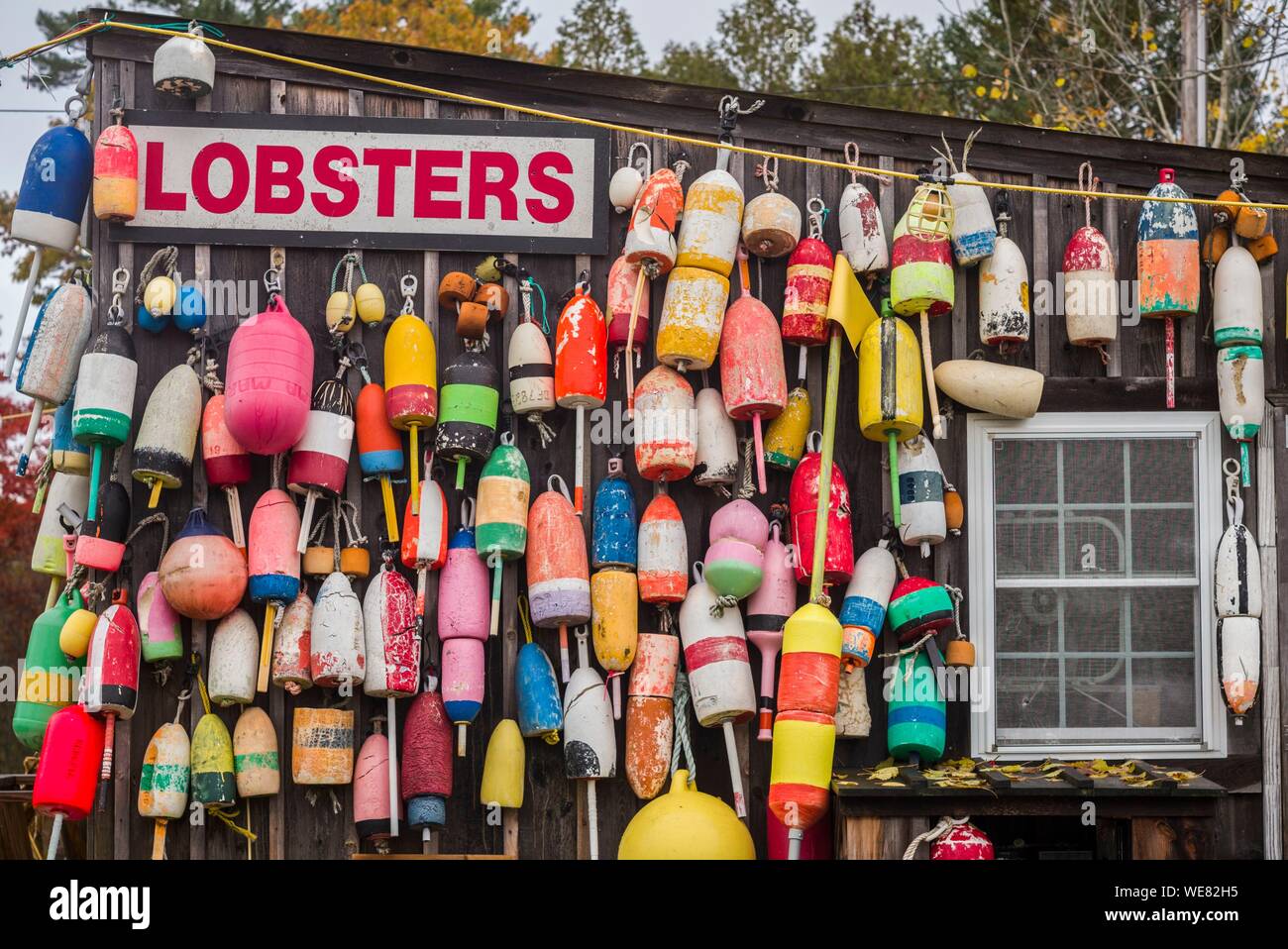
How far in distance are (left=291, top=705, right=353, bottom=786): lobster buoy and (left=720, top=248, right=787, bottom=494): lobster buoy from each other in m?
1.93

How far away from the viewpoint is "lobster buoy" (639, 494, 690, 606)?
18.5 feet

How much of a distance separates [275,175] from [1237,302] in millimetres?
3976

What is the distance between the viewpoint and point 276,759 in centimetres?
561

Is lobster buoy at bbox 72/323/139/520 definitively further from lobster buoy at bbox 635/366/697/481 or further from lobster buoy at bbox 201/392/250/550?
lobster buoy at bbox 635/366/697/481

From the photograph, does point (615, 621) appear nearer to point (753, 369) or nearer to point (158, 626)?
point (753, 369)

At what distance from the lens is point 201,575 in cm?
550

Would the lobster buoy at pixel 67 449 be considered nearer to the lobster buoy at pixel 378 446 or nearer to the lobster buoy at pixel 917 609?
the lobster buoy at pixel 378 446

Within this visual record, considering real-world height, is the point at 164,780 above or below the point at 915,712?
below

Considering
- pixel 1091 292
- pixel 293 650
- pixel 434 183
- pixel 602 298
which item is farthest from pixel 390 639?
pixel 1091 292

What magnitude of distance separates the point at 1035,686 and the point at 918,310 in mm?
1607

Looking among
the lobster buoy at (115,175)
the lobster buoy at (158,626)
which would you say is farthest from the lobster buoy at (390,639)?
the lobster buoy at (115,175)

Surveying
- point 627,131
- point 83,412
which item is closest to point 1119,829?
point 627,131
